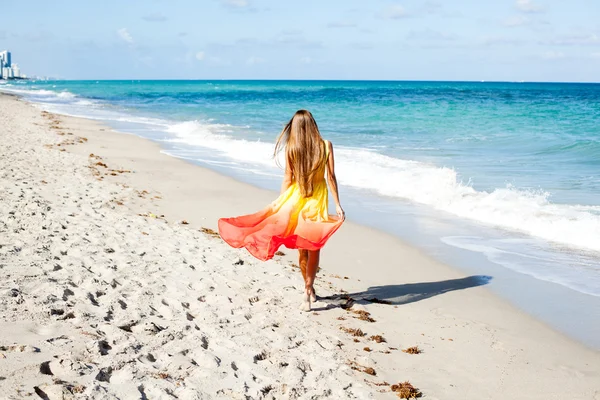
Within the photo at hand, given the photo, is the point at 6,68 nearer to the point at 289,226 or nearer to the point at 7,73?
the point at 7,73

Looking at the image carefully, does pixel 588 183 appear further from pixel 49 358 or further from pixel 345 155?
pixel 49 358

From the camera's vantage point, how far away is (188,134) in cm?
2238

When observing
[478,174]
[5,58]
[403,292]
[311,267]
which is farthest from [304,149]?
[5,58]

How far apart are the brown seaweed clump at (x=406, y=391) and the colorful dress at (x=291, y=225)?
1495 mm

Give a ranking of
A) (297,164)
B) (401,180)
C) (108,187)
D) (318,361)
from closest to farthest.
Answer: (318,361), (297,164), (108,187), (401,180)

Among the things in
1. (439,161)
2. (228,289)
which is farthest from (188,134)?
(228,289)

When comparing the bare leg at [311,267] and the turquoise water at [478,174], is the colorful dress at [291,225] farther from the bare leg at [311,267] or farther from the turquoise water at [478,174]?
the turquoise water at [478,174]

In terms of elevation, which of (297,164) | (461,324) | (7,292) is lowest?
(461,324)

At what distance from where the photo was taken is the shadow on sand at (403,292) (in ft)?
19.0

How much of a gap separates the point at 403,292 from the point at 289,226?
66.2 inches

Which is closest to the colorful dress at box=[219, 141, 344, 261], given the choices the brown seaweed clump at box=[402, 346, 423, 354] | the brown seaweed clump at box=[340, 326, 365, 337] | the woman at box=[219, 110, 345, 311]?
the woman at box=[219, 110, 345, 311]

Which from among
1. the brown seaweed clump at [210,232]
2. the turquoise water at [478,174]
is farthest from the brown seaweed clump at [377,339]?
the brown seaweed clump at [210,232]

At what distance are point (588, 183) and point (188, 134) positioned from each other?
47.0 ft

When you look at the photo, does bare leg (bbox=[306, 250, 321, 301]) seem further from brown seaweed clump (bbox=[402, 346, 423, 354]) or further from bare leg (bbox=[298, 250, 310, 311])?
brown seaweed clump (bbox=[402, 346, 423, 354])
